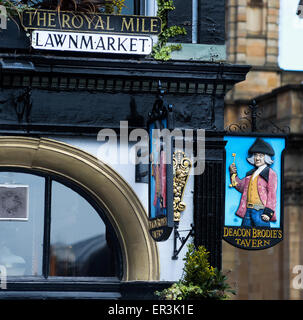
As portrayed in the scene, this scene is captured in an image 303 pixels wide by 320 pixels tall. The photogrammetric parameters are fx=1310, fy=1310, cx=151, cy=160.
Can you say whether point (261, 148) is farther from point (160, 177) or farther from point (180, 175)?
point (160, 177)

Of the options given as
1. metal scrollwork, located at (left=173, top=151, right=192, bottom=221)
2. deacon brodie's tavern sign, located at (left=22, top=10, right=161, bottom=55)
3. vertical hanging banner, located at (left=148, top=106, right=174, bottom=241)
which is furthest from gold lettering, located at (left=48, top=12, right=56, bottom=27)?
metal scrollwork, located at (left=173, top=151, right=192, bottom=221)

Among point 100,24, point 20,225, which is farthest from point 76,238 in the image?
point 100,24

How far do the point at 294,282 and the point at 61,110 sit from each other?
15.1 metres

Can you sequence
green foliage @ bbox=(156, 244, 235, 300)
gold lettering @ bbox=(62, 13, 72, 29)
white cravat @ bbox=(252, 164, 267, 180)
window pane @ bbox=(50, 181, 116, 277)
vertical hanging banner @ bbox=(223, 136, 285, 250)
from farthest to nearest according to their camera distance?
white cravat @ bbox=(252, 164, 267, 180) → vertical hanging banner @ bbox=(223, 136, 285, 250) → window pane @ bbox=(50, 181, 116, 277) → gold lettering @ bbox=(62, 13, 72, 29) → green foliage @ bbox=(156, 244, 235, 300)

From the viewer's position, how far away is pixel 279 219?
74.7 feet

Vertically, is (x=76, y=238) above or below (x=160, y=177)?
below

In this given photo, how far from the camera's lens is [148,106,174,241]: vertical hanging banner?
66.5ft

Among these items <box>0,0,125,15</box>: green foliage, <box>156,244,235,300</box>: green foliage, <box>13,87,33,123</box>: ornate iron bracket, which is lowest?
<box>156,244,235,300</box>: green foliage

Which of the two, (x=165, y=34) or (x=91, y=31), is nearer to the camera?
(x=91, y=31)

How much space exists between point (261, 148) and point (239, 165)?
1.58ft

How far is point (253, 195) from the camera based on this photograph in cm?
2270

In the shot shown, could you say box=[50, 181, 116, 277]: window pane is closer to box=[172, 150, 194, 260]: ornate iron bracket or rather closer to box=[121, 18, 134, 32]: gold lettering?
box=[172, 150, 194, 260]: ornate iron bracket

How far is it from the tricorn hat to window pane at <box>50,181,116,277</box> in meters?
2.92
